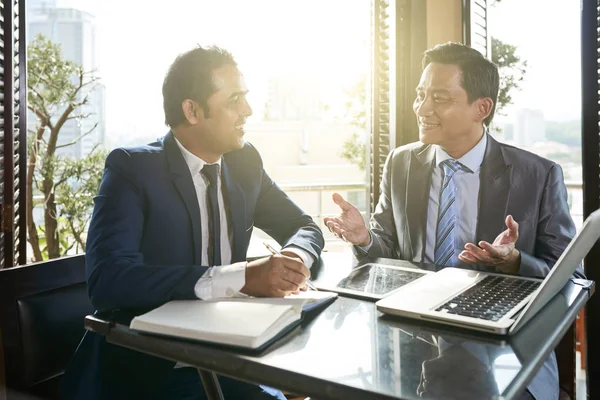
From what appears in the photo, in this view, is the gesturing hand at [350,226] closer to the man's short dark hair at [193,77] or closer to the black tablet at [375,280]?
the black tablet at [375,280]

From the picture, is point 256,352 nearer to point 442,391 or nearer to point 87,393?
point 442,391

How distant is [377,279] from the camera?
4.16 feet

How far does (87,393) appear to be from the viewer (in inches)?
43.9

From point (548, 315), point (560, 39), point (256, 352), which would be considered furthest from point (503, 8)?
point (256, 352)

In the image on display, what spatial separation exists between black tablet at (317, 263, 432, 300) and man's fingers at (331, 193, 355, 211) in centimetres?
22

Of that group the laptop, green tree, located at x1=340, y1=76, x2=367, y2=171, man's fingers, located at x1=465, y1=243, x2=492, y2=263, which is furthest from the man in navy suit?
green tree, located at x1=340, y1=76, x2=367, y2=171

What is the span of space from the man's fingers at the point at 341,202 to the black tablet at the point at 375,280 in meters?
0.22

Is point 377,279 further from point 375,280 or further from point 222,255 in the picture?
point 222,255

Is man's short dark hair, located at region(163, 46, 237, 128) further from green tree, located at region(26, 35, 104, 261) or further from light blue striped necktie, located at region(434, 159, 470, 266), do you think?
green tree, located at region(26, 35, 104, 261)

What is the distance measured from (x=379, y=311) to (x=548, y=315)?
324 mm

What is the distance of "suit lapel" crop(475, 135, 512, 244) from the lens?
5.65 ft

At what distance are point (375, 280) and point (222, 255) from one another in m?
0.51

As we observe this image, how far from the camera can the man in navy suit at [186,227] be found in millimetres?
1057

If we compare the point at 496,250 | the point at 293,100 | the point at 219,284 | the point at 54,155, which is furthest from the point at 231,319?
the point at 293,100
